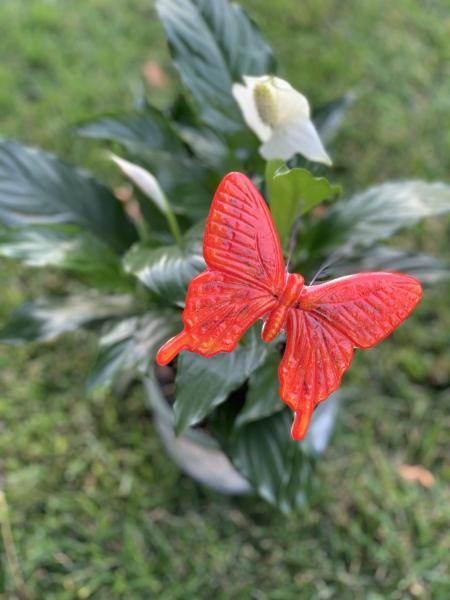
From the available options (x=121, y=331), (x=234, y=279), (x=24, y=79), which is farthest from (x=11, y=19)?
(x=234, y=279)

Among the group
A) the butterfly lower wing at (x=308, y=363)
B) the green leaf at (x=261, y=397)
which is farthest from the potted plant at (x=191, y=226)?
the butterfly lower wing at (x=308, y=363)

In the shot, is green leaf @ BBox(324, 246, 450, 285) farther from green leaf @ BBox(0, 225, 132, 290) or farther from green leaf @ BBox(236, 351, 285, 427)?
green leaf @ BBox(0, 225, 132, 290)

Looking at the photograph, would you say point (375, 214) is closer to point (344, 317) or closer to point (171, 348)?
point (344, 317)

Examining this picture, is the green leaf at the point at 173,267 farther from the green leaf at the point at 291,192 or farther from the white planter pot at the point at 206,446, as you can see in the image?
the white planter pot at the point at 206,446

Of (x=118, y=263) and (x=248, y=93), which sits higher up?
(x=248, y=93)

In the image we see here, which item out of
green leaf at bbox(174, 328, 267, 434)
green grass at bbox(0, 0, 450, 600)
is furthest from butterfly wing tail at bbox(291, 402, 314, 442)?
green grass at bbox(0, 0, 450, 600)

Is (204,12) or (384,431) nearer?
(204,12)

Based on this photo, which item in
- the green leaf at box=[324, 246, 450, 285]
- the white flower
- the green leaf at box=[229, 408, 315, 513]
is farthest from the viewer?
the green leaf at box=[324, 246, 450, 285]

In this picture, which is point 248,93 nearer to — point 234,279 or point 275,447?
point 234,279
